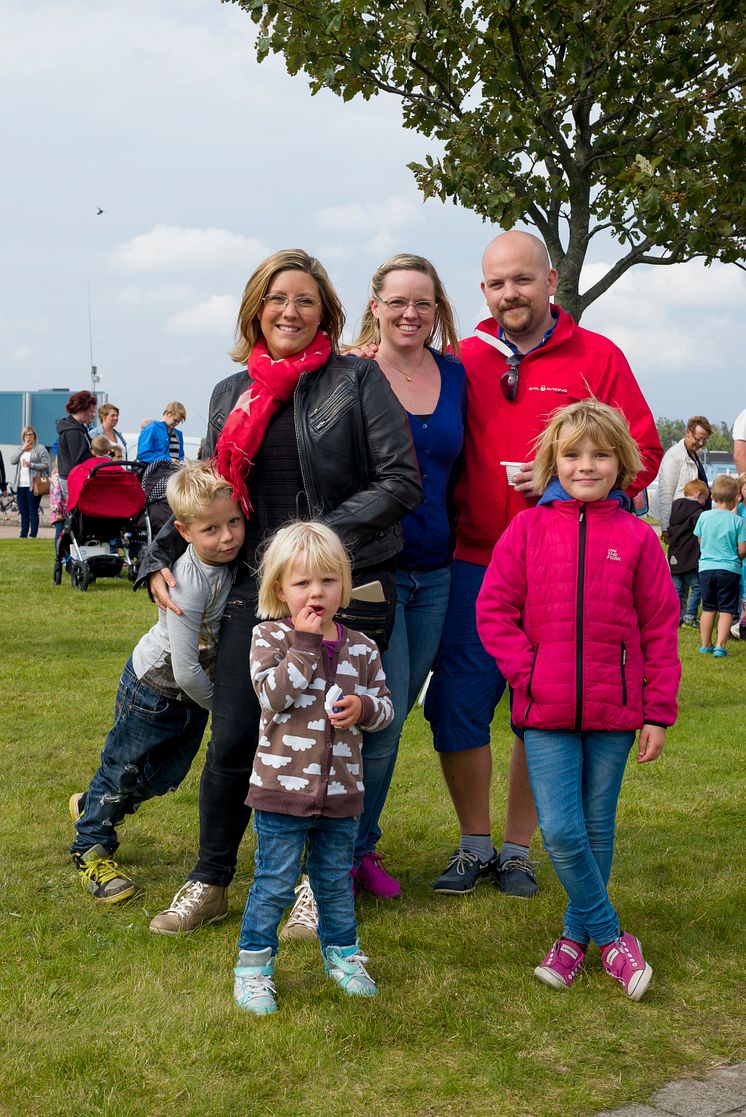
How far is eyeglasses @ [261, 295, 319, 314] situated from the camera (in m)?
3.79

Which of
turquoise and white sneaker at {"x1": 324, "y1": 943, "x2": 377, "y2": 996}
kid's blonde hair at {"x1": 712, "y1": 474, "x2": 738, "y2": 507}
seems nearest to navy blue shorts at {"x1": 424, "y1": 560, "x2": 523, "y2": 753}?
turquoise and white sneaker at {"x1": 324, "y1": 943, "x2": 377, "y2": 996}

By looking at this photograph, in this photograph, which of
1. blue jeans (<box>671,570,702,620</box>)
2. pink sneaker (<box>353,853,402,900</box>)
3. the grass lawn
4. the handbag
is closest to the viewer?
the grass lawn

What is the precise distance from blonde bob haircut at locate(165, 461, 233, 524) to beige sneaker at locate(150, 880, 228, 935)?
1220 mm

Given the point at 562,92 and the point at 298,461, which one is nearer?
the point at 298,461

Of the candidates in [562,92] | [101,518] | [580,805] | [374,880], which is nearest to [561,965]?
[580,805]

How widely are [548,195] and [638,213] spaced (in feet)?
2.85

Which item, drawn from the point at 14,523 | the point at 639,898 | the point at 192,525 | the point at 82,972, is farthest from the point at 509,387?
the point at 14,523

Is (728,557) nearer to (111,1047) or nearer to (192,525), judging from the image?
(192,525)

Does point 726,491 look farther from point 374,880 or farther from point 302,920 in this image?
point 302,920

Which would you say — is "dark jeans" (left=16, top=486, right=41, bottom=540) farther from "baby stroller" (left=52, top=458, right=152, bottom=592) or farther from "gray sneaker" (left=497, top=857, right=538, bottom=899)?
"gray sneaker" (left=497, top=857, right=538, bottom=899)

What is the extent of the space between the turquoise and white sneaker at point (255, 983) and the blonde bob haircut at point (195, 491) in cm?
133

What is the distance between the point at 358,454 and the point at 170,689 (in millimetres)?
1093

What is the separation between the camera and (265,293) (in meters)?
3.84

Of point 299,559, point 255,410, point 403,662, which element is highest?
point 255,410
